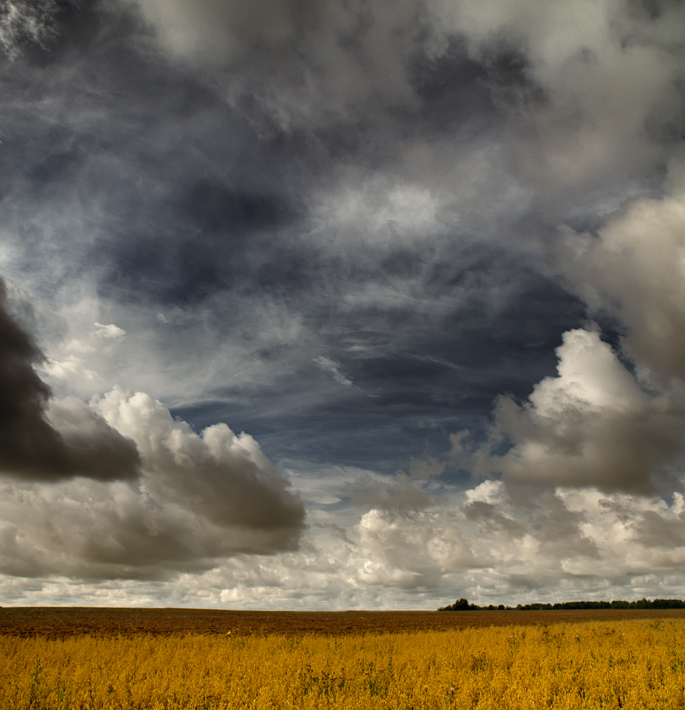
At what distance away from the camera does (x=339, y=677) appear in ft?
44.1

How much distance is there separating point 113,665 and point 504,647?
16138mm

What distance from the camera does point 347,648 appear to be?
19.5m

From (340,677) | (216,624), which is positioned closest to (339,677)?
(340,677)

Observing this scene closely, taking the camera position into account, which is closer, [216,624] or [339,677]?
[339,677]

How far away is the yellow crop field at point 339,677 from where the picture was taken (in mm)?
10430

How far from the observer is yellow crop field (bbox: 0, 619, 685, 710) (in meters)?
10.4

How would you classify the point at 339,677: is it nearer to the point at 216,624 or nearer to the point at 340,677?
the point at 340,677

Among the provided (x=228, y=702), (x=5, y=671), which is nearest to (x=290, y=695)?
(x=228, y=702)

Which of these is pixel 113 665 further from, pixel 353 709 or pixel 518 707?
pixel 518 707

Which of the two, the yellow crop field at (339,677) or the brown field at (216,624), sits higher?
the yellow crop field at (339,677)

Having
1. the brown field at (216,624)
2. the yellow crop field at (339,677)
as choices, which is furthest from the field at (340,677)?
the brown field at (216,624)

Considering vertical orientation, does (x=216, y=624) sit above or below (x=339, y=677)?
below

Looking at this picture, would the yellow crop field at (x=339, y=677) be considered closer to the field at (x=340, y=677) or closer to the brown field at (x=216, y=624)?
the field at (x=340, y=677)

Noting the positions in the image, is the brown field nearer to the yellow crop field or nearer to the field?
the yellow crop field
